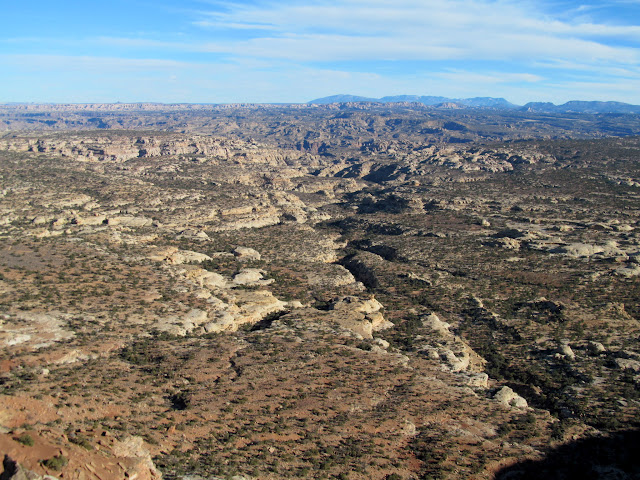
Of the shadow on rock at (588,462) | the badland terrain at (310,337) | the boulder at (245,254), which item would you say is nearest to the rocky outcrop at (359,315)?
the badland terrain at (310,337)

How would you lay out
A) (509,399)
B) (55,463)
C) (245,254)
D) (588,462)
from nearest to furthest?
(55,463), (588,462), (509,399), (245,254)

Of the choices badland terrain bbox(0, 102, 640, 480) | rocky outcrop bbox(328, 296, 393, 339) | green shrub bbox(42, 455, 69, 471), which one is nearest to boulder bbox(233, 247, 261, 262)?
badland terrain bbox(0, 102, 640, 480)

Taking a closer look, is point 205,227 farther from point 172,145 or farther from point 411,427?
point 172,145

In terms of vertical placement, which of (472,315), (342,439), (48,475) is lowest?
(472,315)

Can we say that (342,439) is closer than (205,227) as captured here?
Yes

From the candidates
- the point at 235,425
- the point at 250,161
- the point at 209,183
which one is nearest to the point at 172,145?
the point at 250,161

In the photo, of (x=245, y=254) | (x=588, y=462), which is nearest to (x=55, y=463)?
(x=588, y=462)

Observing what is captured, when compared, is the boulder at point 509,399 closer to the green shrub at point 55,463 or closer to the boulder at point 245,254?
the green shrub at point 55,463

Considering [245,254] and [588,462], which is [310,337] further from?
[245,254]
